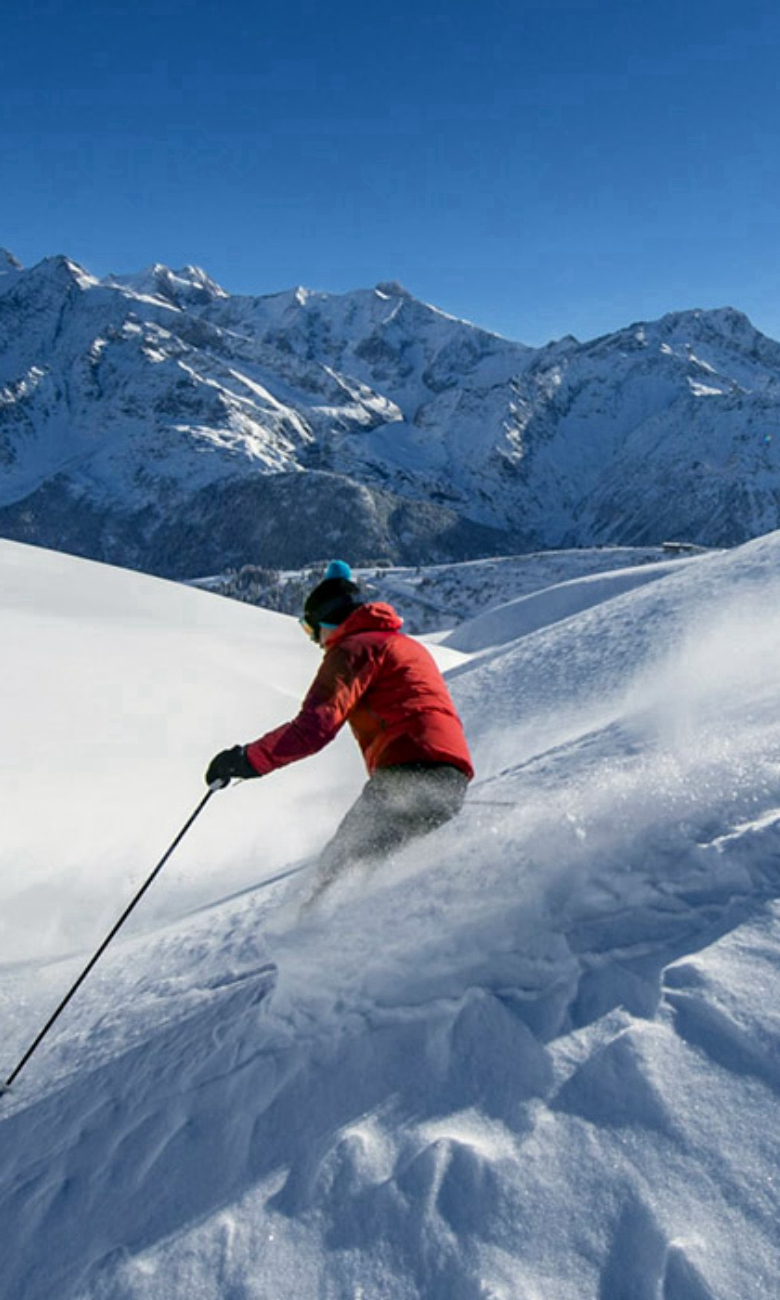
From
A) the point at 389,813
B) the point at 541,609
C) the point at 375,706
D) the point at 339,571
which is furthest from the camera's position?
the point at 541,609

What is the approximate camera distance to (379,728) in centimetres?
537

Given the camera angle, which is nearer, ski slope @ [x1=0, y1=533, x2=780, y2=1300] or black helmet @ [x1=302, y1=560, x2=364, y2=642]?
ski slope @ [x1=0, y1=533, x2=780, y2=1300]

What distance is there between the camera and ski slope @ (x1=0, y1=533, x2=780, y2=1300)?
2.59 metres

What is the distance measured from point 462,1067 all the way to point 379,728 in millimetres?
2426

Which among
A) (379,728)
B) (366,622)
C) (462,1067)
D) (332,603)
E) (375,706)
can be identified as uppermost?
(332,603)

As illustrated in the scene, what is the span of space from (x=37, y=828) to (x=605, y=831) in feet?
22.3

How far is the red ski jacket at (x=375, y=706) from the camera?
4941 millimetres

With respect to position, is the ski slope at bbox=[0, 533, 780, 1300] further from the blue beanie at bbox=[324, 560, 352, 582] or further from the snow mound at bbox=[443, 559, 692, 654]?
the snow mound at bbox=[443, 559, 692, 654]

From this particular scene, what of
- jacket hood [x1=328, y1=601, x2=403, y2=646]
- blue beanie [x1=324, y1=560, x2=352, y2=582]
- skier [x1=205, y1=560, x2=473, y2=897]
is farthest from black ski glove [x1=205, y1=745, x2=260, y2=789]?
blue beanie [x1=324, y1=560, x2=352, y2=582]

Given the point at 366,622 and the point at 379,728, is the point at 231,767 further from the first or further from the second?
the point at 366,622

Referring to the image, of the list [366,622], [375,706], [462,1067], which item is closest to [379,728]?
[375,706]

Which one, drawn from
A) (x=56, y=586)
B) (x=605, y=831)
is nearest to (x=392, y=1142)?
(x=605, y=831)

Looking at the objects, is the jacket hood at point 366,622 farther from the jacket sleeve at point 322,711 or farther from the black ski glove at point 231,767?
the black ski glove at point 231,767

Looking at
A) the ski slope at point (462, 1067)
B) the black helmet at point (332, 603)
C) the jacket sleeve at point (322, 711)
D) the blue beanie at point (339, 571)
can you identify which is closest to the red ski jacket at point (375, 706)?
the jacket sleeve at point (322, 711)
